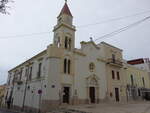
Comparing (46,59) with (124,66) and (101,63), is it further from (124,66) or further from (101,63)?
(124,66)

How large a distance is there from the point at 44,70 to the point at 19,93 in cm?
1024

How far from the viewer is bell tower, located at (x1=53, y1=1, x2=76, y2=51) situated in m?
19.8

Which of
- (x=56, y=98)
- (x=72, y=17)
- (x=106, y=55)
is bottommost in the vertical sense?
(x=56, y=98)

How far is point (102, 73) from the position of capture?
23.6 meters

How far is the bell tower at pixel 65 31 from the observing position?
19791 mm

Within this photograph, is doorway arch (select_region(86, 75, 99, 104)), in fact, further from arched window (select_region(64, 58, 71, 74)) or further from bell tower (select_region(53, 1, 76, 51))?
bell tower (select_region(53, 1, 76, 51))

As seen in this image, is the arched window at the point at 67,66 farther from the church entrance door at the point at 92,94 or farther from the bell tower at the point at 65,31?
the church entrance door at the point at 92,94

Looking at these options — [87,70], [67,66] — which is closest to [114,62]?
[87,70]

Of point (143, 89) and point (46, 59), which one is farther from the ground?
point (46, 59)

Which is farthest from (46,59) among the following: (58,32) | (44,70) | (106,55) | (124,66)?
(124,66)

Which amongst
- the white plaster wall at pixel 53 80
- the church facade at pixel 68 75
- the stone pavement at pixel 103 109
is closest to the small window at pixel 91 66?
the church facade at pixel 68 75

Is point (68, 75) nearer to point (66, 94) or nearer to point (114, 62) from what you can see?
point (66, 94)

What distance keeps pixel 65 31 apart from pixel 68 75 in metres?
6.59

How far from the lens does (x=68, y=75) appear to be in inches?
734
